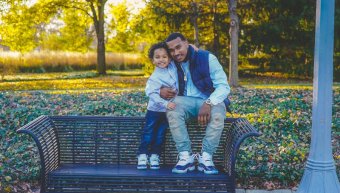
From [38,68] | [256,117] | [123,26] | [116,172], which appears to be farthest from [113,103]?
A: [38,68]

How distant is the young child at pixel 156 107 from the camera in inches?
183

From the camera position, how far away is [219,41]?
80.4 ft

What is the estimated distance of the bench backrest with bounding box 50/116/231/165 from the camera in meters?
5.08

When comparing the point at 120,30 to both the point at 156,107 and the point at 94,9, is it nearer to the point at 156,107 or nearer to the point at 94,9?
the point at 94,9

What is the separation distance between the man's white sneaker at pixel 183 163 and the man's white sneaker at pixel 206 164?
94mm

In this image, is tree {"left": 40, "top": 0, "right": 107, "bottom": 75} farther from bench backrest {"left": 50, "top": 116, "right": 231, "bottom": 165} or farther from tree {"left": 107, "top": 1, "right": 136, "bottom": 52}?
bench backrest {"left": 50, "top": 116, "right": 231, "bottom": 165}

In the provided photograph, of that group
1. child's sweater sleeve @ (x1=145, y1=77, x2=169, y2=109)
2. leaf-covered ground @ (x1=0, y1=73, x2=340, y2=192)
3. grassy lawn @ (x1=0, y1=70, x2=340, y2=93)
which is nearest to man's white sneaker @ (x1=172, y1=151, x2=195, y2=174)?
child's sweater sleeve @ (x1=145, y1=77, x2=169, y2=109)

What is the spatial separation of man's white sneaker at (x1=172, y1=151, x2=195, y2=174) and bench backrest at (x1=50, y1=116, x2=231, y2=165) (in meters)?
0.53

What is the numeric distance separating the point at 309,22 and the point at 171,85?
1724 centimetres

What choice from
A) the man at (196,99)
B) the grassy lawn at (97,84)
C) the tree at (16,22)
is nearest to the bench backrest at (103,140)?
the man at (196,99)

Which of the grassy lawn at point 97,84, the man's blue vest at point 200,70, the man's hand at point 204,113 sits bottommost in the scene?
the grassy lawn at point 97,84

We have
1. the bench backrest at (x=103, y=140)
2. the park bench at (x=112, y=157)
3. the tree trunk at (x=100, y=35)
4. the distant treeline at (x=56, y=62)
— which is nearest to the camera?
the park bench at (x=112, y=157)

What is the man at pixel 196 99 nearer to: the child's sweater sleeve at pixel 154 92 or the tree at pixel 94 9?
the child's sweater sleeve at pixel 154 92

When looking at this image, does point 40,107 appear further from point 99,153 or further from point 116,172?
point 116,172
